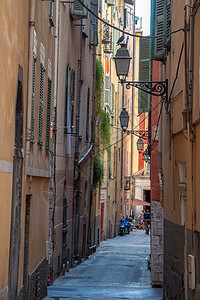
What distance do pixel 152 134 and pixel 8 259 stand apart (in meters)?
11.4

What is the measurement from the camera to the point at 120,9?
1742 inches

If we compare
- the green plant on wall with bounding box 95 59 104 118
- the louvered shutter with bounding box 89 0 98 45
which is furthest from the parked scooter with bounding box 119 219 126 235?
the louvered shutter with bounding box 89 0 98 45

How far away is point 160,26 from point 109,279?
25.2ft

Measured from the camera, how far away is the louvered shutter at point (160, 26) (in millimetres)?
14297

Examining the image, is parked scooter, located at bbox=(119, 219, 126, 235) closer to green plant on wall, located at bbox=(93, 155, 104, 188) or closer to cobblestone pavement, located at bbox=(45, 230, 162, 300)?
cobblestone pavement, located at bbox=(45, 230, 162, 300)

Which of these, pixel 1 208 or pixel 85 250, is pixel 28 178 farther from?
pixel 85 250

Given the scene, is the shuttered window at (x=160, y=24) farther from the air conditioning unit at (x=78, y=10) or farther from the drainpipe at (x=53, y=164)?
the air conditioning unit at (x=78, y=10)

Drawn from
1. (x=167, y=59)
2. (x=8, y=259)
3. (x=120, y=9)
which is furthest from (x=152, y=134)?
(x=120, y=9)

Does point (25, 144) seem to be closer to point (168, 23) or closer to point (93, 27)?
point (168, 23)

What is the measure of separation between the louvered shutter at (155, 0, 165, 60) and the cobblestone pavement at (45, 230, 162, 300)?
5582 mm

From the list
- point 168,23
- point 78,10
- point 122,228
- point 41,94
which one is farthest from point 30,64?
point 122,228

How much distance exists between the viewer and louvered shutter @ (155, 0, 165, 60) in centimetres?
1430

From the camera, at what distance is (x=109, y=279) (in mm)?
18125

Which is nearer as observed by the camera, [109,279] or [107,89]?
[109,279]
